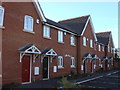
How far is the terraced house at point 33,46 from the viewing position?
11.6 m

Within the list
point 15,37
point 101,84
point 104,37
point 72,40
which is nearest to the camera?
point 15,37

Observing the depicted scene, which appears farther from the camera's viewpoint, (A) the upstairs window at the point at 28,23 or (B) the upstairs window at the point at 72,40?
(B) the upstairs window at the point at 72,40

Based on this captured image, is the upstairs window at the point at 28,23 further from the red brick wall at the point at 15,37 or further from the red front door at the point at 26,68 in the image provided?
the red front door at the point at 26,68

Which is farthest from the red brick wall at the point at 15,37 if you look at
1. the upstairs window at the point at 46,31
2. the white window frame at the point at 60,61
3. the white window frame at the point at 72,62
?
the white window frame at the point at 72,62

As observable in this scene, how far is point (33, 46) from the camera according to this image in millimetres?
13141

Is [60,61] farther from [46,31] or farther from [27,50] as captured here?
[27,50]

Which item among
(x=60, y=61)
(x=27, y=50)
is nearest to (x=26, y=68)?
(x=27, y=50)

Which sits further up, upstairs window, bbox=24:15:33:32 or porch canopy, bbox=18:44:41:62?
upstairs window, bbox=24:15:33:32

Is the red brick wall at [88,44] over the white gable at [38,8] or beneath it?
beneath

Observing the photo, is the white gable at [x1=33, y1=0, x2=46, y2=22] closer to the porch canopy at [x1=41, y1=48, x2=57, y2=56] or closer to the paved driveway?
the porch canopy at [x1=41, y1=48, x2=57, y2=56]

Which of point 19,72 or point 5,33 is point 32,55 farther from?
point 5,33

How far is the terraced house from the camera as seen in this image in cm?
1165

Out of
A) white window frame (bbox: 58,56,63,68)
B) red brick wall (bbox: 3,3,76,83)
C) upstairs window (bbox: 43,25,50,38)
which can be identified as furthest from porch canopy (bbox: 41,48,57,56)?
white window frame (bbox: 58,56,63,68)

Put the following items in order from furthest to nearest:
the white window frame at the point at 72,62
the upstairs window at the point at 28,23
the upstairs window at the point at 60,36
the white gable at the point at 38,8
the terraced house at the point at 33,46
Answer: the white window frame at the point at 72,62, the upstairs window at the point at 60,36, the white gable at the point at 38,8, the upstairs window at the point at 28,23, the terraced house at the point at 33,46
